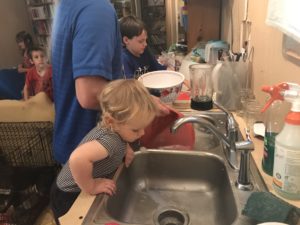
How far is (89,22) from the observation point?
2.88 feet

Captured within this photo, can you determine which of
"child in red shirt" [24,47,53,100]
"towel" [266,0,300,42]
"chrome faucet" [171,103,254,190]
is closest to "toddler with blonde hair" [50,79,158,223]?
"chrome faucet" [171,103,254,190]

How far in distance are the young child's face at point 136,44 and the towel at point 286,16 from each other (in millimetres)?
1086

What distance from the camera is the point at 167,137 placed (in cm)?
115

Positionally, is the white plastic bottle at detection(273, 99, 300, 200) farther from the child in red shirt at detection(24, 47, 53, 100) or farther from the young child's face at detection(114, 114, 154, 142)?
the child in red shirt at detection(24, 47, 53, 100)

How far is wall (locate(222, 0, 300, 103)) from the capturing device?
0.98 m

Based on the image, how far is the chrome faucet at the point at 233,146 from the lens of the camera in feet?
2.58

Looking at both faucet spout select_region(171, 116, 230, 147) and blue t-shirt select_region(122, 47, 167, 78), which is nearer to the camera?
faucet spout select_region(171, 116, 230, 147)

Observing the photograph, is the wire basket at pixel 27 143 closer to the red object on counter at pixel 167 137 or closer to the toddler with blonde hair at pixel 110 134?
the red object on counter at pixel 167 137

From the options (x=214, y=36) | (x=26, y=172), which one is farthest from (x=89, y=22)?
(x=214, y=36)

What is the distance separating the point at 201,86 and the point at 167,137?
1.38 feet

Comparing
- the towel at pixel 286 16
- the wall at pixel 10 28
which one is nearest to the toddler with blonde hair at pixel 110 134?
the towel at pixel 286 16

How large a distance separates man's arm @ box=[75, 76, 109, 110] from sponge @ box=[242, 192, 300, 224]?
1.77 ft

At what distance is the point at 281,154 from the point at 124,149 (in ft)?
1.50

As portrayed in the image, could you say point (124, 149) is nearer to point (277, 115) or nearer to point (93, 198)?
point (93, 198)
